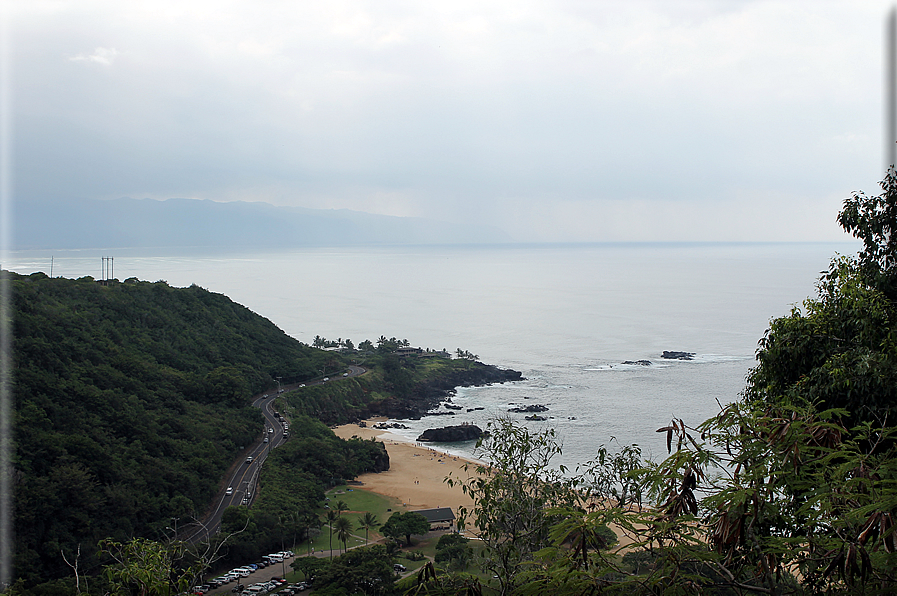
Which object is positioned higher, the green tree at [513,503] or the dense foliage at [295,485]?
the green tree at [513,503]

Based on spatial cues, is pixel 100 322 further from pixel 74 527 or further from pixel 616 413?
pixel 616 413

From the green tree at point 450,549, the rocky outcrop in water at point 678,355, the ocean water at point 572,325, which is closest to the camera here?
the green tree at point 450,549

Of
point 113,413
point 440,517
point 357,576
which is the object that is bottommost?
point 440,517

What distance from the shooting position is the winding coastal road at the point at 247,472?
19.3 m

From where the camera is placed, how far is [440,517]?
2186 centimetres

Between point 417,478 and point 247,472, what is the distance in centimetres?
729

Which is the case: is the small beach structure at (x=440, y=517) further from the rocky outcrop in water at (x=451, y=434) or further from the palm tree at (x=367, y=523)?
the rocky outcrop in water at (x=451, y=434)

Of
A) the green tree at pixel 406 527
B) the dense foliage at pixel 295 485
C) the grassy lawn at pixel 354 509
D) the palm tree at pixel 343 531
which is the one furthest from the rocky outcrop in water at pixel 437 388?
the palm tree at pixel 343 531

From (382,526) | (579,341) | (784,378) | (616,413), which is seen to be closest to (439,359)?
(579,341)

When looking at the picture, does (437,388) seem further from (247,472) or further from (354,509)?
(354,509)

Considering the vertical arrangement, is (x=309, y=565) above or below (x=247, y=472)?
below

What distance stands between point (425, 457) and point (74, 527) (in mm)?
16486

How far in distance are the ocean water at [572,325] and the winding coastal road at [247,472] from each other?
7962mm

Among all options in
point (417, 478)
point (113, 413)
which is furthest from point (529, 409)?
point (113, 413)
